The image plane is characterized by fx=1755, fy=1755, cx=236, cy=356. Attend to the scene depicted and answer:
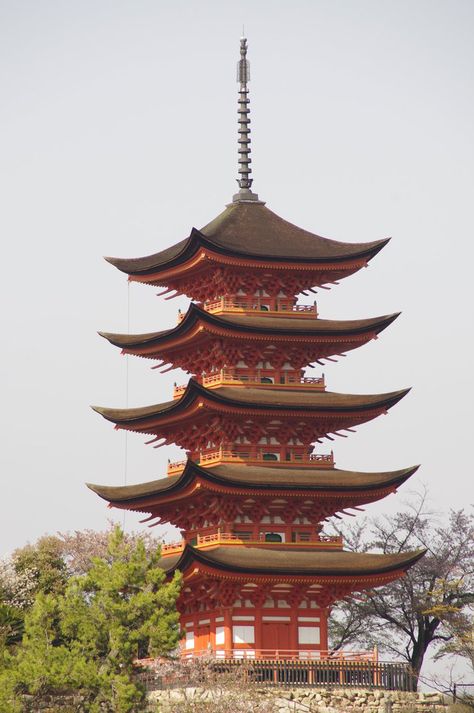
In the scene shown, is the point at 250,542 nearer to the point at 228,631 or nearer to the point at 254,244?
the point at 228,631

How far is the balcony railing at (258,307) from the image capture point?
250 feet

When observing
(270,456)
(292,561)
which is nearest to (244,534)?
(292,561)

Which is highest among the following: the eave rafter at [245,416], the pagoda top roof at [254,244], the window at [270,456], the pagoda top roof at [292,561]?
the pagoda top roof at [254,244]

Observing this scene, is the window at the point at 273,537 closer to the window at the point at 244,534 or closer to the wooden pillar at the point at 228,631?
the window at the point at 244,534

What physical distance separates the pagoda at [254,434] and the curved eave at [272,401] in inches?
3.3

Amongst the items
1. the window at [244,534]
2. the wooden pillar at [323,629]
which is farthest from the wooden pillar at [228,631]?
the wooden pillar at [323,629]

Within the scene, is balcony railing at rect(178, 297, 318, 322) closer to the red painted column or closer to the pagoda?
the pagoda

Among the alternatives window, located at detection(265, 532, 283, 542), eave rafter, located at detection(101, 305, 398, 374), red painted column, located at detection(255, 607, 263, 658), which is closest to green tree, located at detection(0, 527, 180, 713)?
red painted column, located at detection(255, 607, 263, 658)

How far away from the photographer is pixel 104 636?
6362 cm

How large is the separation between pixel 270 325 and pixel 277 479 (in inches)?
271

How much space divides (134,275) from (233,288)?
5.10 meters

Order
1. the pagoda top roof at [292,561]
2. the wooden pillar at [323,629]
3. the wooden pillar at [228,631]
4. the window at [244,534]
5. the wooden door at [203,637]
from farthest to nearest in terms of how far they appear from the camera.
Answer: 1. the window at [244,534]
2. the wooden door at [203,637]
3. the wooden pillar at [323,629]
4. the wooden pillar at [228,631]
5. the pagoda top roof at [292,561]

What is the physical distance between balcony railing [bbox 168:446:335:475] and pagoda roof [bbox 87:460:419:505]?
33 centimetres

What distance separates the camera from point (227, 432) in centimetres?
7412
